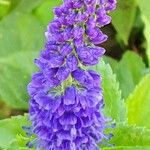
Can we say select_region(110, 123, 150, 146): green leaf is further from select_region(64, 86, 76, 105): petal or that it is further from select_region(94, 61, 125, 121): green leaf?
select_region(64, 86, 76, 105): petal

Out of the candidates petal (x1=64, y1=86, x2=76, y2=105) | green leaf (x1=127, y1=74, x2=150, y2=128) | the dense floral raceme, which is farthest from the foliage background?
petal (x1=64, y1=86, x2=76, y2=105)

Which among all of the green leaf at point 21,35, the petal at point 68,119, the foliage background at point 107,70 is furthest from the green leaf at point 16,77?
the petal at point 68,119

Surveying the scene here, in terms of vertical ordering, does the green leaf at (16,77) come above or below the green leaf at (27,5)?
below

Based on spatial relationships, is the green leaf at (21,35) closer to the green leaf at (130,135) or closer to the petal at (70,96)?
the green leaf at (130,135)

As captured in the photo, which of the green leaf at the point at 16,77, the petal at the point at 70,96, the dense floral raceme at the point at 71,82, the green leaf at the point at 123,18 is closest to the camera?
the dense floral raceme at the point at 71,82

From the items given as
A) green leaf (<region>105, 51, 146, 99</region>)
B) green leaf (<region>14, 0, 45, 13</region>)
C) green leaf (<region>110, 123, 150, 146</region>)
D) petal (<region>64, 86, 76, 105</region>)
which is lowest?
green leaf (<region>110, 123, 150, 146</region>)

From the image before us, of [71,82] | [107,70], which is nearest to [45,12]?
[107,70]
